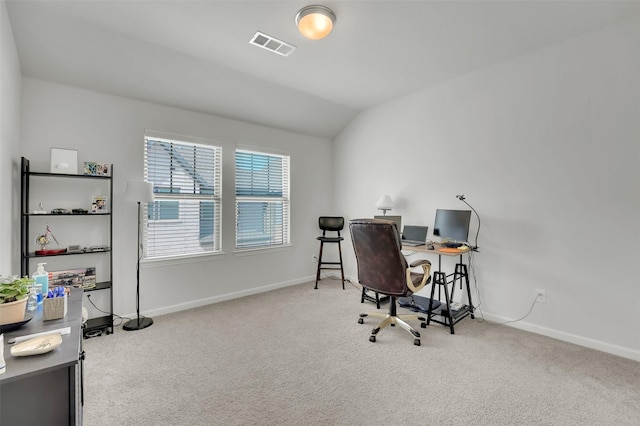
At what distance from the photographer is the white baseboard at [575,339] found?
2.47 m

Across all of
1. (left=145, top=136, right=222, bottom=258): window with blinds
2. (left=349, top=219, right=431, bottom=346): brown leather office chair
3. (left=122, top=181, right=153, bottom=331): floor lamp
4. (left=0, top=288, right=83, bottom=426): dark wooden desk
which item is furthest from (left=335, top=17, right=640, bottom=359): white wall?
(left=0, top=288, right=83, bottom=426): dark wooden desk

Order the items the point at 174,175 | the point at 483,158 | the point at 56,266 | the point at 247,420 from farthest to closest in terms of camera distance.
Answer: the point at 174,175, the point at 483,158, the point at 56,266, the point at 247,420

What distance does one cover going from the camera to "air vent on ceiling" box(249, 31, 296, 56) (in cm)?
268

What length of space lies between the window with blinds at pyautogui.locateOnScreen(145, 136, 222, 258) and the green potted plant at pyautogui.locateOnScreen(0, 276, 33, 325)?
2.13 metres

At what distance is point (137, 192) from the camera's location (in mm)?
2939

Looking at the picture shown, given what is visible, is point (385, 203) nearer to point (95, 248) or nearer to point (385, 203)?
point (385, 203)

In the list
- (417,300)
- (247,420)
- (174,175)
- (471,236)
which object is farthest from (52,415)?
(471,236)

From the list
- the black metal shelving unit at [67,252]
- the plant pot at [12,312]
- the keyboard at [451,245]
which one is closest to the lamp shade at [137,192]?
the black metal shelving unit at [67,252]

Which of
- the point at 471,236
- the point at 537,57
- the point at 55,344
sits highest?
the point at 537,57

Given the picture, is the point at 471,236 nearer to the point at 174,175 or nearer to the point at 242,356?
the point at 242,356

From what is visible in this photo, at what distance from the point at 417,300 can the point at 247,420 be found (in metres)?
2.56

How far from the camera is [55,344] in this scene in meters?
1.13

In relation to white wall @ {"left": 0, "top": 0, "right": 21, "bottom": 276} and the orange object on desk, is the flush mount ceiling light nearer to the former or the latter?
white wall @ {"left": 0, "top": 0, "right": 21, "bottom": 276}

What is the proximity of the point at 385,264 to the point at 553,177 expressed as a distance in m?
1.91
